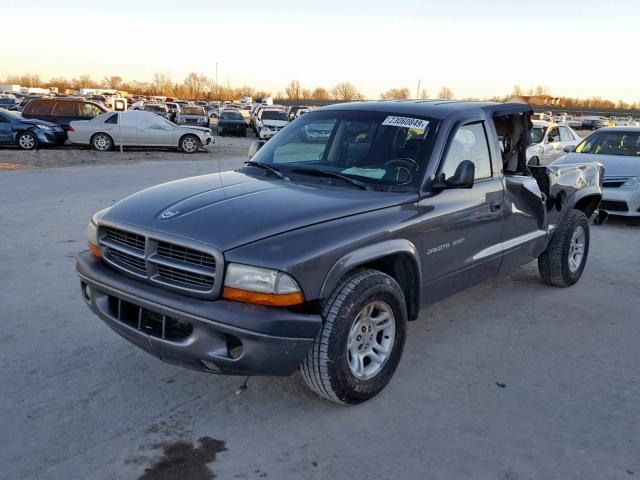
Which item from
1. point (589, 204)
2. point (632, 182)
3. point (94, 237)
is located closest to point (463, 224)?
point (94, 237)

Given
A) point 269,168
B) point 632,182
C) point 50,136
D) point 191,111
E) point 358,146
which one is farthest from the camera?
point 191,111

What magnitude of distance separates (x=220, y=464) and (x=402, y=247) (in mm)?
1628

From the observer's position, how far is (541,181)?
5.39 meters

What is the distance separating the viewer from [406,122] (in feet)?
14.1

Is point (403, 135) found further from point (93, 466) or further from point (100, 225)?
point (93, 466)

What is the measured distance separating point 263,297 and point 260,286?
58 mm

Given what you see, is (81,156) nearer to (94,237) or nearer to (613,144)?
(613,144)

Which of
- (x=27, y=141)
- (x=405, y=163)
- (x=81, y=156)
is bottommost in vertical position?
(x=81, y=156)

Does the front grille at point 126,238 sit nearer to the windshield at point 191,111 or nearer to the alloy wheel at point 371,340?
the alloy wheel at point 371,340

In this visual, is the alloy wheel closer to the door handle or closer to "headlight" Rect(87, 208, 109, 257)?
the door handle

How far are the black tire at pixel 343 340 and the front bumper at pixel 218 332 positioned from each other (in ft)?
0.41

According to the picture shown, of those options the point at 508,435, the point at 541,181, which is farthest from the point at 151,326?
the point at 541,181

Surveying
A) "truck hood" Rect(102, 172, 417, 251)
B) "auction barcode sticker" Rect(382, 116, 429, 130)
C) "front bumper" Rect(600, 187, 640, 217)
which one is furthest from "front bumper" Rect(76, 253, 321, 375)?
"front bumper" Rect(600, 187, 640, 217)

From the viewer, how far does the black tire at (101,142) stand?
66.9 feet
